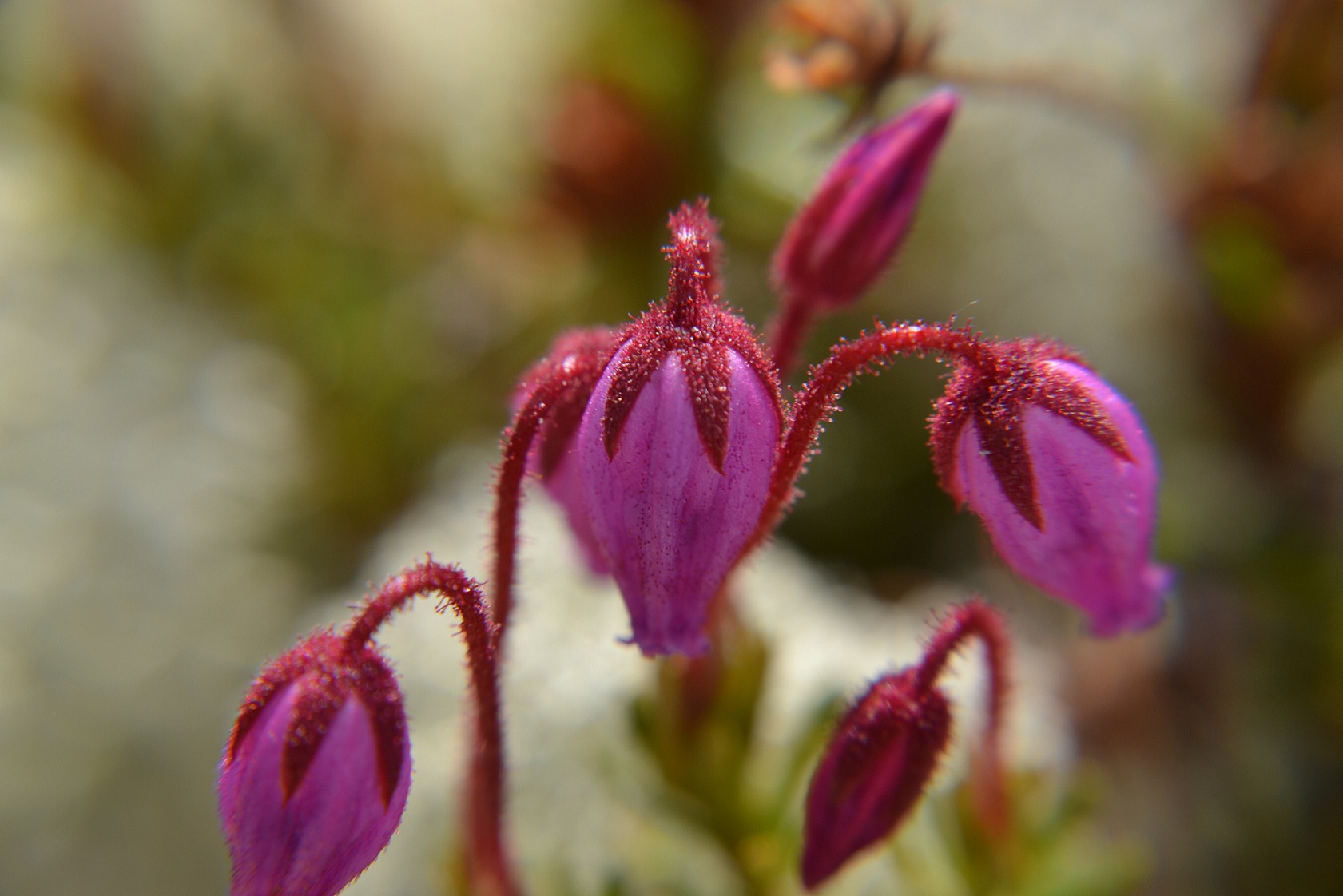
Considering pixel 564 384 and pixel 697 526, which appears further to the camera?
pixel 564 384

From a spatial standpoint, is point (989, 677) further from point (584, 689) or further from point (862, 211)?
point (584, 689)

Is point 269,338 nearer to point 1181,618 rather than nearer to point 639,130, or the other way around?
point 639,130

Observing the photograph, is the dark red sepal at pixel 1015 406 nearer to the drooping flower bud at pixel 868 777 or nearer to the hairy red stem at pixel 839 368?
the hairy red stem at pixel 839 368

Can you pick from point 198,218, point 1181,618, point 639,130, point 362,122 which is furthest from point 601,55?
point 1181,618

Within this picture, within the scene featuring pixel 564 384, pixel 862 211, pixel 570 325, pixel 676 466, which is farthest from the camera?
pixel 570 325

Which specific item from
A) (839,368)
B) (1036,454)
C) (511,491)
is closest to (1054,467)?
(1036,454)

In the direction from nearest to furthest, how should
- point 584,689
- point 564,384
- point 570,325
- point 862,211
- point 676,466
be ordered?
point 676,466 → point 564,384 → point 862,211 → point 584,689 → point 570,325

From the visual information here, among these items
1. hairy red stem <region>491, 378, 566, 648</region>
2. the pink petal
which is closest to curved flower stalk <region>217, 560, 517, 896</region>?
the pink petal
